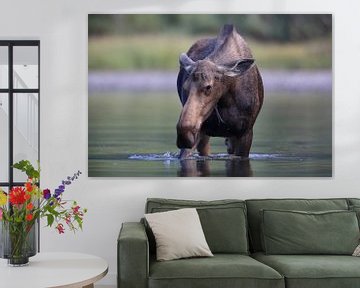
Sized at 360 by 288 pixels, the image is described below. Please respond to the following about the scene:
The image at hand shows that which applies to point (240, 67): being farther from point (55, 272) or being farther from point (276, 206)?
point (55, 272)

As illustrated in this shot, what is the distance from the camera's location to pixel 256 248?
4.82 m

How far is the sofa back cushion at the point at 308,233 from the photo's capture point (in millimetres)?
4602

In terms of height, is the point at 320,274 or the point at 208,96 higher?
the point at 208,96

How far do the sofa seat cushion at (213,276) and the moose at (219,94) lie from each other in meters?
1.32

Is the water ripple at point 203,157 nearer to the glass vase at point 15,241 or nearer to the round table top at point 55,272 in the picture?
the round table top at point 55,272

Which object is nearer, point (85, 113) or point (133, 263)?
point (133, 263)

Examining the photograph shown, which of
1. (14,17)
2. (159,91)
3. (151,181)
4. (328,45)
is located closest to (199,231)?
(151,181)

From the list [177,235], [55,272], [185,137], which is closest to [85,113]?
[185,137]

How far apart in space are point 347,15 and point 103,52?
6.83 feet

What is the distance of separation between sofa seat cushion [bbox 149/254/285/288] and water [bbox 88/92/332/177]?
1.23 meters

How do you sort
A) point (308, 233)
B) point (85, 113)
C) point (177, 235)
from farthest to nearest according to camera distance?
1. point (85, 113)
2. point (308, 233)
3. point (177, 235)

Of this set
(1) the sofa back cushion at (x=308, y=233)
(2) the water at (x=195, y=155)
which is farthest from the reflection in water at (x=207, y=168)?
(1) the sofa back cushion at (x=308, y=233)

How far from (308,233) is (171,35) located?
1.98 meters

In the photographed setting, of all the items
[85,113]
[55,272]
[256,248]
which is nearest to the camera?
[55,272]
